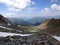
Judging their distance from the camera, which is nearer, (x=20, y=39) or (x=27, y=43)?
(x=27, y=43)

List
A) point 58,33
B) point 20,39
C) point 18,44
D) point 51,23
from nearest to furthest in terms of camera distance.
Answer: point 18,44
point 20,39
point 58,33
point 51,23

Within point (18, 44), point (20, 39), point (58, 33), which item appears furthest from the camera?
point (58, 33)

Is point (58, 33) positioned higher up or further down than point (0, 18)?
further down

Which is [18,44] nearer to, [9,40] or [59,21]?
[9,40]

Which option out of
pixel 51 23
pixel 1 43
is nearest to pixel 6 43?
pixel 1 43

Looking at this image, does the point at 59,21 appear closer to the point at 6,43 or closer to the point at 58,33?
the point at 58,33

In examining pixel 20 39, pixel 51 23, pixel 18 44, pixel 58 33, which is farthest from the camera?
pixel 51 23

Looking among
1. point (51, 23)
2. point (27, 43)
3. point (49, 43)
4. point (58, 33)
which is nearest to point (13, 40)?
point (27, 43)

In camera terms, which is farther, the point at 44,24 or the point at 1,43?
the point at 44,24

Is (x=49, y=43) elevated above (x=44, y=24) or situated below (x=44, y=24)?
below
